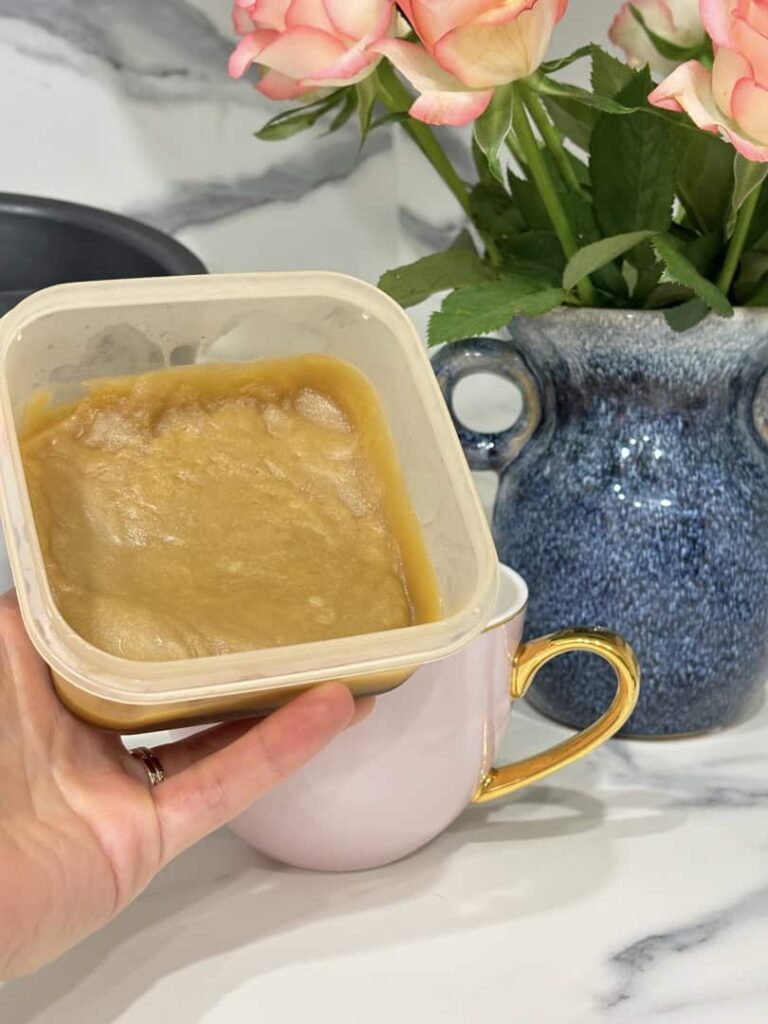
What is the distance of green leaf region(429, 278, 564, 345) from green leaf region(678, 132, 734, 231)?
0.09m

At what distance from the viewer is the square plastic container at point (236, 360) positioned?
43cm

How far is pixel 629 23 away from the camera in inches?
24.1

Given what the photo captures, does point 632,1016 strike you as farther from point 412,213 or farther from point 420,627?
point 412,213

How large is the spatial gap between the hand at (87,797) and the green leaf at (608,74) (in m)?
0.34

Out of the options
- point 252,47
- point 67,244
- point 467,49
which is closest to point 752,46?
point 467,49

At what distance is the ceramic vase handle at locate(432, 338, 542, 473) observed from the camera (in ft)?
2.20

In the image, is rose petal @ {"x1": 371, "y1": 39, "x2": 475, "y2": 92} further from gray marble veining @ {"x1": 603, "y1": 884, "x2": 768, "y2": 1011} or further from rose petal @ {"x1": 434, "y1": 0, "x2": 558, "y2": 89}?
gray marble veining @ {"x1": 603, "y1": 884, "x2": 768, "y2": 1011}

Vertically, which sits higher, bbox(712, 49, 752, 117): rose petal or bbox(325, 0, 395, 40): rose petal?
bbox(325, 0, 395, 40): rose petal

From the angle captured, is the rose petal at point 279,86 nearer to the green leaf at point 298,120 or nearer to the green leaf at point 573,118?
the green leaf at point 298,120

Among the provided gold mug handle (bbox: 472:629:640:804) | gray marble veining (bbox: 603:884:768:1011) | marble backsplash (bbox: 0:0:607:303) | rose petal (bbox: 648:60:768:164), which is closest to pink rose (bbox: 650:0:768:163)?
rose petal (bbox: 648:60:768:164)

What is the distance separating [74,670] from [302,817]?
6.1 inches

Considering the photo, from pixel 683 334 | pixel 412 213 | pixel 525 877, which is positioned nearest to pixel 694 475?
pixel 683 334

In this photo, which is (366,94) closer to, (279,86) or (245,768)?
(279,86)

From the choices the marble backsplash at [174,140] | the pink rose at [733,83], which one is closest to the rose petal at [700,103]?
the pink rose at [733,83]
